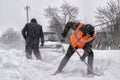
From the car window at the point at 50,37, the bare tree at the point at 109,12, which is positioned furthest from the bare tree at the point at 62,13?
the car window at the point at 50,37

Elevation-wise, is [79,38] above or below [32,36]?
above

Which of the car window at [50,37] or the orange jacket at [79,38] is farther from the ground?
the orange jacket at [79,38]

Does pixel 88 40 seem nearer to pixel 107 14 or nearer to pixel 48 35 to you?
pixel 48 35

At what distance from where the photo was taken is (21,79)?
22.0 ft

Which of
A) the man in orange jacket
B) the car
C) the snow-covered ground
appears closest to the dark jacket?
the snow-covered ground

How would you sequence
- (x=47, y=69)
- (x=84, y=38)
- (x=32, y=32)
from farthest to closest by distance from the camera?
(x=32, y=32), (x=47, y=69), (x=84, y=38)

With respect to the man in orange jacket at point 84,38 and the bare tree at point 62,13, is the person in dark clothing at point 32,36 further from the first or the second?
the bare tree at point 62,13

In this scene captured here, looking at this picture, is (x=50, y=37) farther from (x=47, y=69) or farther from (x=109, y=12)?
(x=109, y=12)

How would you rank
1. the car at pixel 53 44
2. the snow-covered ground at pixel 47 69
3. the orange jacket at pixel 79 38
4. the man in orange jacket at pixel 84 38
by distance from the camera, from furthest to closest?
1. the car at pixel 53 44
2. the orange jacket at pixel 79 38
3. the man in orange jacket at pixel 84 38
4. the snow-covered ground at pixel 47 69

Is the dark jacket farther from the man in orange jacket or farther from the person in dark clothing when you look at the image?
the man in orange jacket

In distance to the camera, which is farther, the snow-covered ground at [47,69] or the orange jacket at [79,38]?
the orange jacket at [79,38]

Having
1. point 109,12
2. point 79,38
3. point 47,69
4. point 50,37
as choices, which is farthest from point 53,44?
point 109,12

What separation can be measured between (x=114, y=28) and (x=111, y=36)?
13.6ft

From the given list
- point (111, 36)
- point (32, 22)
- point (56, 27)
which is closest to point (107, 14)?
point (56, 27)
